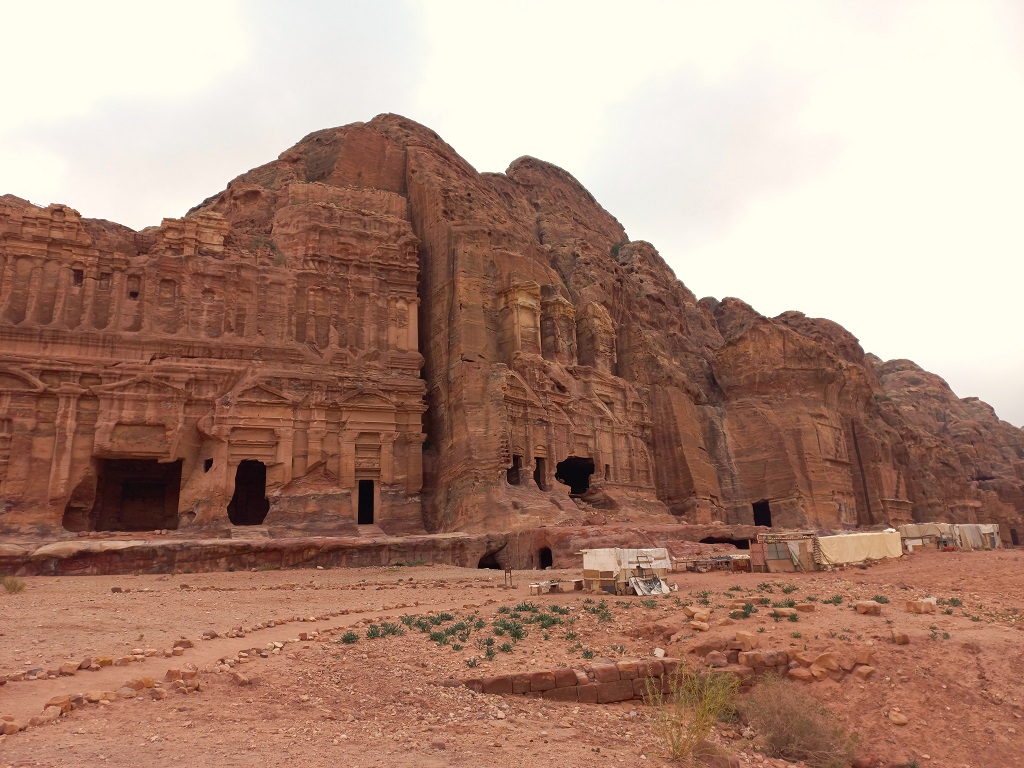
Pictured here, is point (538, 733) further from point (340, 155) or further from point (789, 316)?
point (789, 316)

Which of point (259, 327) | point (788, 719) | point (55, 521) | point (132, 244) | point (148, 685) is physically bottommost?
point (788, 719)

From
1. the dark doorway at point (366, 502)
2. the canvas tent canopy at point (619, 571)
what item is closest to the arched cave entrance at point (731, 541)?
the canvas tent canopy at point (619, 571)

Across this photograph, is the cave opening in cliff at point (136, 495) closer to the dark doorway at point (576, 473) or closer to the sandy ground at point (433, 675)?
the sandy ground at point (433, 675)

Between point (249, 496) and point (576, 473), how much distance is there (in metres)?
17.5

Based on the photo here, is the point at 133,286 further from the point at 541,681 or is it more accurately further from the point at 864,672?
the point at 864,672

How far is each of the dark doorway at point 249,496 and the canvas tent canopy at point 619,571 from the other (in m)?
22.2

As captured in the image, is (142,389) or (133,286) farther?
(133,286)

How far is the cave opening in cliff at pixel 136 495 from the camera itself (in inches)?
1312

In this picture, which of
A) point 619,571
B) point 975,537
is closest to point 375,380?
point 619,571

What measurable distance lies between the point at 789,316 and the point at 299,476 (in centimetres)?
4115

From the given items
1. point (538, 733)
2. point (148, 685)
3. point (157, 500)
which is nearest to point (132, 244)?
point (157, 500)

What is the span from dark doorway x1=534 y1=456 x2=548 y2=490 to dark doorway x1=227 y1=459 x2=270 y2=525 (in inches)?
535

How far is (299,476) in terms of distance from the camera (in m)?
32.7

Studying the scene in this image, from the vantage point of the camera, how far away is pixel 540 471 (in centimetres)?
3450
